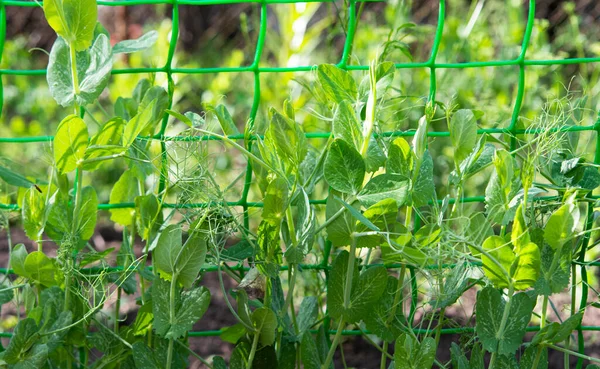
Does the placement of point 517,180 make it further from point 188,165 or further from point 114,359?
point 114,359

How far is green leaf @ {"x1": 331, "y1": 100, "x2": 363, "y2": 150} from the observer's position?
942 millimetres

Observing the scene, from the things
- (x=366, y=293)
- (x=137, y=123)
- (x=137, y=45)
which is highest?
(x=137, y=45)

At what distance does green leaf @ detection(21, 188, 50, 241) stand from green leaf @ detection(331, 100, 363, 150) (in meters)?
0.42

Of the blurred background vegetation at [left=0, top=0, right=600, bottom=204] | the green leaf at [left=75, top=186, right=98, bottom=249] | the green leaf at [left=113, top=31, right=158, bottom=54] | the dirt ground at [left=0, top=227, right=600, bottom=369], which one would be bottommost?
the dirt ground at [left=0, top=227, right=600, bottom=369]

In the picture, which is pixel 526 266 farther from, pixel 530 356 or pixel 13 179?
pixel 13 179

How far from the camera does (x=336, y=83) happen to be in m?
0.99

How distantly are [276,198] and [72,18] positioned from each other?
1.19 feet

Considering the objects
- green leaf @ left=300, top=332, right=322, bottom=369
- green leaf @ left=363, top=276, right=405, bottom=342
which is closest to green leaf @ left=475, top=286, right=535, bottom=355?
green leaf @ left=363, top=276, right=405, bottom=342

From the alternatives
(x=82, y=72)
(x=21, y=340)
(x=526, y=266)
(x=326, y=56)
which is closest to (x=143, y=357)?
(x=21, y=340)

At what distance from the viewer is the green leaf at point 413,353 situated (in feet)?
3.20

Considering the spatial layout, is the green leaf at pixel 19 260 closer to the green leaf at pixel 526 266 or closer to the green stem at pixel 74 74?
the green stem at pixel 74 74

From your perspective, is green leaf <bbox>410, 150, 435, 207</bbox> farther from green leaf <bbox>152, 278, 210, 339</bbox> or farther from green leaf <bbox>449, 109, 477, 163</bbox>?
green leaf <bbox>152, 278, 210, 339</bbox>

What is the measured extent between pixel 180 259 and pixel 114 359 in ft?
0.75

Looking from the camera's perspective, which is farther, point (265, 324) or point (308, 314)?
point (308, 314)
